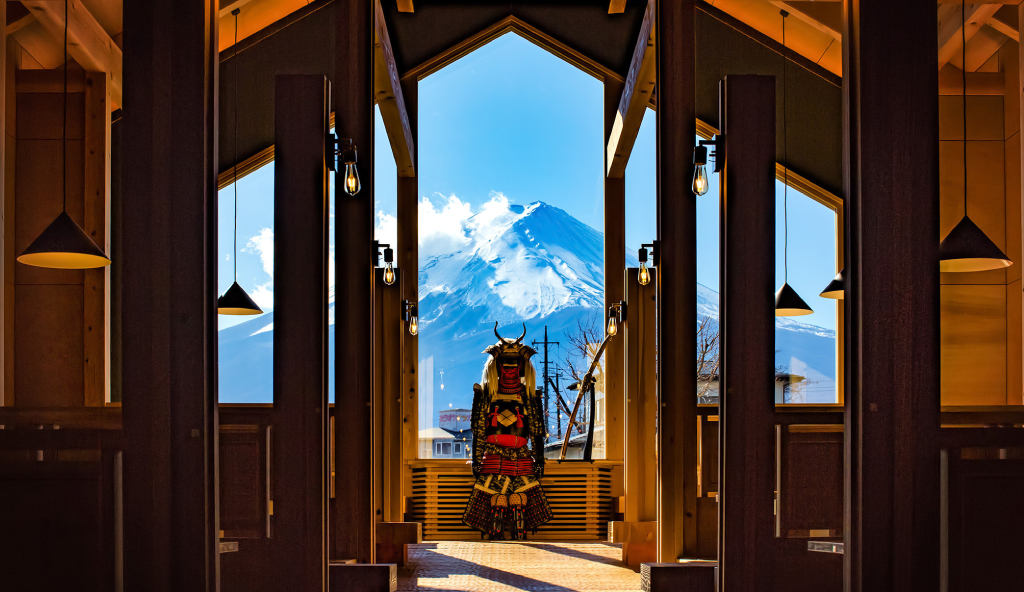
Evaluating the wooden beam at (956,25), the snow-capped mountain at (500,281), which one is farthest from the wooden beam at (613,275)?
the snow-capped mountain at (500,281)

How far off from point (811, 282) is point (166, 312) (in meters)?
7.93

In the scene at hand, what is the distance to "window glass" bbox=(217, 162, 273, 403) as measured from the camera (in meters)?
8.37

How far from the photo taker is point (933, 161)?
1945 millimetres

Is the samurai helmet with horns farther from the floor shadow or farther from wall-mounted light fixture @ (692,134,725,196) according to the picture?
wall-mounted light fixture @ (692,134,725,196)

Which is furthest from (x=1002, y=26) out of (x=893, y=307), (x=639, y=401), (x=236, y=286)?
(x=236, y=286)

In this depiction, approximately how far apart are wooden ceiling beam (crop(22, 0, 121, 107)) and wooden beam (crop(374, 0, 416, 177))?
8.48 ft

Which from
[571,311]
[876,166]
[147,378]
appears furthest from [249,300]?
[571,311]

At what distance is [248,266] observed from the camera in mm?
8375

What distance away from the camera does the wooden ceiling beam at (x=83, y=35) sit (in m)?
6.15

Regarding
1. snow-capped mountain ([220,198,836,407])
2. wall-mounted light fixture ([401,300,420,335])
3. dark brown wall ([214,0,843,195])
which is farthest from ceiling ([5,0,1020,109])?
snow-capped mountain ([220,198,836,407])

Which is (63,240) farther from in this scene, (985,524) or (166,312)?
(985,524)

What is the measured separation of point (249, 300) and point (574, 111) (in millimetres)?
11329

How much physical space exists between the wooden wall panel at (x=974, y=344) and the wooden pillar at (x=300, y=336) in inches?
248

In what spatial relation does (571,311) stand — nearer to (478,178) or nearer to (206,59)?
(478,178)
